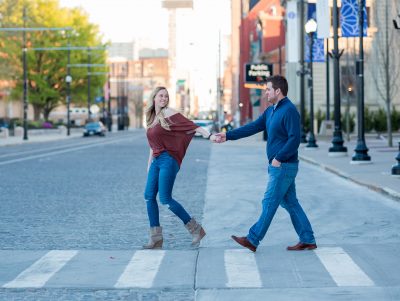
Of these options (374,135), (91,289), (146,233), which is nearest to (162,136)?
(146,233)

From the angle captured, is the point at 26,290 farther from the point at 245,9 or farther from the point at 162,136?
the point at 245,9

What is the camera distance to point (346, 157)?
3219 cm

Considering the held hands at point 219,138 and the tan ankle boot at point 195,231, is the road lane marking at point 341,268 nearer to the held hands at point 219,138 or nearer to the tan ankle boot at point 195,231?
the tan ankle boot at point 195,231

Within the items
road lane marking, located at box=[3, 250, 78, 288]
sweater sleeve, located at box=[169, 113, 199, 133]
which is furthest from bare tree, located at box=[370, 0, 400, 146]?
road lane marking, located at box=[3, 250, 78, 288]

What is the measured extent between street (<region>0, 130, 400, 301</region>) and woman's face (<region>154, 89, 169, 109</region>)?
1.68 m

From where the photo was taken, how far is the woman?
10555 mm

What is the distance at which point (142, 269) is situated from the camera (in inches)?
361

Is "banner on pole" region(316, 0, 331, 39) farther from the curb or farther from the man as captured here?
the man

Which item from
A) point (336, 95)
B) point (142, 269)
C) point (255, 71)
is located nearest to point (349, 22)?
point (336, 95)

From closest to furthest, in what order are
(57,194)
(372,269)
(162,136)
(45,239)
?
(372,269) < (162,136) < (45,239) < (57,194)

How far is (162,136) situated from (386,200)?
283 inches

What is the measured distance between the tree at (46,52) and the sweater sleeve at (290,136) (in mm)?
77669

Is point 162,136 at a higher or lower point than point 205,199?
higher

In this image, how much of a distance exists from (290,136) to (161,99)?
5.24ft
